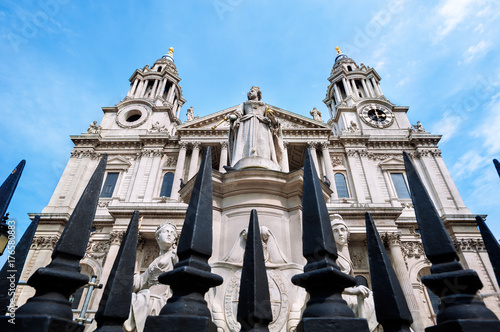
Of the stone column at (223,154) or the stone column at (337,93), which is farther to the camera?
the stone column at (337,93)

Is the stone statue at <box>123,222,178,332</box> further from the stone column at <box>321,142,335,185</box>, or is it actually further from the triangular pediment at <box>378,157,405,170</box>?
the triangular pediment at <box>378,157,405,170</box>

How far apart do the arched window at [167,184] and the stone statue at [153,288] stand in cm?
2124

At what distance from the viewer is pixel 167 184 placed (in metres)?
25.6

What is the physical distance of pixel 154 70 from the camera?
1524 inches

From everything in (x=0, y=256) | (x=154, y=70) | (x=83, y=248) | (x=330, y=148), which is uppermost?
(x=154, y=70)

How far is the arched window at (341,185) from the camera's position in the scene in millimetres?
25094

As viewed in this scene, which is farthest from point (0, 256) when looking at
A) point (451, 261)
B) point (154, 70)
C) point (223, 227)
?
point (154, 70)

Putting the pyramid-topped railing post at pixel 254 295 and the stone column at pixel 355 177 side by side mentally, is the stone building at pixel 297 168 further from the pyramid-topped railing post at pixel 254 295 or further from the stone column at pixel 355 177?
the pyramid-topped railing post at pixel 254 295

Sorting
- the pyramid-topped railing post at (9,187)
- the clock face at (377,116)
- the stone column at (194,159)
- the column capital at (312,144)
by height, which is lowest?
the pyramid-topped railing post at (9,187)

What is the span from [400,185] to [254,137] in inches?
936

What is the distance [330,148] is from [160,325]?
28242 millimetres

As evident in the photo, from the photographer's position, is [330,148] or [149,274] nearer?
[149,274]

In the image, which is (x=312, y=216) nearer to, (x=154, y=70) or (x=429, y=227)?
(x=429, y=227)

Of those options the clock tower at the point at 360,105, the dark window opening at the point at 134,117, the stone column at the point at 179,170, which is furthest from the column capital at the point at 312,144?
the dark window opening at the point at 134,117
